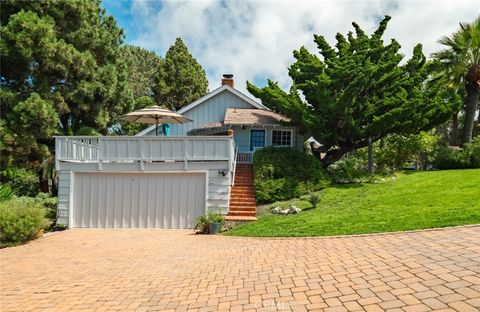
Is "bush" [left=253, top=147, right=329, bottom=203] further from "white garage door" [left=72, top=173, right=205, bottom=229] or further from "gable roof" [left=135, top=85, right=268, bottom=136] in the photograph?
"gable roof" [left=135, top=85, right=268, bottom=136]

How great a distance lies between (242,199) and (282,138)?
675cm

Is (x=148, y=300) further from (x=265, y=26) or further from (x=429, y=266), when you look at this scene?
(x=265, y=26)

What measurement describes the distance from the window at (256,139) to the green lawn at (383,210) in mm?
5650

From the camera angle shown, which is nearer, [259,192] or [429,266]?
[429,266]

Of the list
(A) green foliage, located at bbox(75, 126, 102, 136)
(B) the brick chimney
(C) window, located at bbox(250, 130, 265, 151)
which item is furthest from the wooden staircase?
(A) green foliage, located at bbox(75, 126, 102, 136)

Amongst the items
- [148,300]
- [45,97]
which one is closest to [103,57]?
[45,97]

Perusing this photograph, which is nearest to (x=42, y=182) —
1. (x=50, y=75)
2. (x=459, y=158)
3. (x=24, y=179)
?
(x=24, y=179)

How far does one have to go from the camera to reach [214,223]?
10.4 metres

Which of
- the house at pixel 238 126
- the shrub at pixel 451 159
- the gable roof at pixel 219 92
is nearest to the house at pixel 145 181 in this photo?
the house at pixel 238 126

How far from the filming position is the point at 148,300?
4.83 metres

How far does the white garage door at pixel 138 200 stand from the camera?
39.8 ft

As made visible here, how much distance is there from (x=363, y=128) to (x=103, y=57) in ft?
48.5

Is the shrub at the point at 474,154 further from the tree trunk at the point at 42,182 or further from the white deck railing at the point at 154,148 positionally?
the tree trunk at the point at 42,182

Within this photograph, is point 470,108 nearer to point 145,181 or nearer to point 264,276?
point 145,181
